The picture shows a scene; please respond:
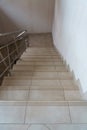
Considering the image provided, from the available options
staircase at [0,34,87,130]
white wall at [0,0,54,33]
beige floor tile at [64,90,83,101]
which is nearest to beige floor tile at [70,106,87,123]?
staircase at [0,34,87,130]

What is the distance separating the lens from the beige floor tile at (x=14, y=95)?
71.5 inches

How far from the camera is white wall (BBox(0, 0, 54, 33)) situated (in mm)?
6355

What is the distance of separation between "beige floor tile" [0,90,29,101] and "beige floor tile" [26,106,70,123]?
26 cm

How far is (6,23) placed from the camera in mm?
7441

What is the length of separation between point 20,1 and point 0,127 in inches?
232

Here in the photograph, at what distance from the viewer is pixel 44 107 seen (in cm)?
160

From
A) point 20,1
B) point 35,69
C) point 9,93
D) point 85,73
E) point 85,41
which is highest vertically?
A: point 20,1

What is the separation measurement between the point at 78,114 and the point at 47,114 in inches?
12.3

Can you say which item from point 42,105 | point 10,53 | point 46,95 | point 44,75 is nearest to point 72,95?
point 46,95

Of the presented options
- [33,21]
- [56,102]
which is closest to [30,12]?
[33,21]

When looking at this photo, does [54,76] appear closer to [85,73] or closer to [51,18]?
[85,73]

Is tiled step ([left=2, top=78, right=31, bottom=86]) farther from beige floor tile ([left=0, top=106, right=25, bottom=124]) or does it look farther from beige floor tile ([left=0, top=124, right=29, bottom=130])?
beige floor tile ([left=0, top=124, right=29, bottom=130])

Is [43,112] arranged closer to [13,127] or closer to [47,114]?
[47,114]

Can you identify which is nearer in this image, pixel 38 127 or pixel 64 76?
pixel 38 127
